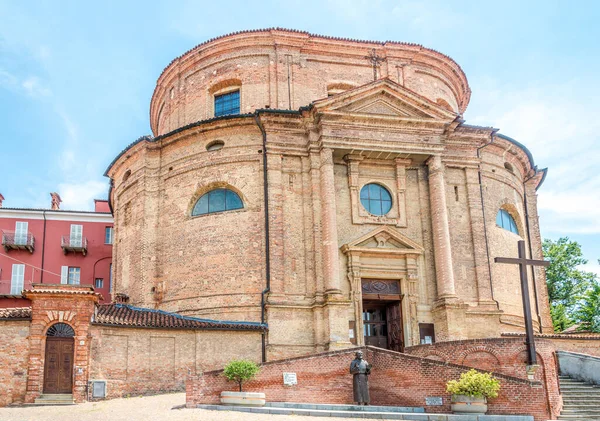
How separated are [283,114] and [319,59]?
452 centimetres

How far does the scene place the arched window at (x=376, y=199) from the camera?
2728 centimetres

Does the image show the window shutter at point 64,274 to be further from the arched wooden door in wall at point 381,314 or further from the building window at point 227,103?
the arched wooden door in wall at point 381,314

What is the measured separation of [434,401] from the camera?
1700 centimetres

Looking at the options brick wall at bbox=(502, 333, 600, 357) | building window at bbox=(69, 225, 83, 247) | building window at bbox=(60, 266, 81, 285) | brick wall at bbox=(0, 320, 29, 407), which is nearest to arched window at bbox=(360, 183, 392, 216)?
brick wall at bbox=(502, 333, 600, 357)

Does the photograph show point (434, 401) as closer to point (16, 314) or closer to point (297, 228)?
point (297, 228)

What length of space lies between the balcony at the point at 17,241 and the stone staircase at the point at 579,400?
3057cm

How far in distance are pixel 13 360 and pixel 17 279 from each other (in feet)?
66.5

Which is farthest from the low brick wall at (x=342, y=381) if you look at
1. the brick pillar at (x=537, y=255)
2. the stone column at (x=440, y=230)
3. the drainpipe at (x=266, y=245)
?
the brick pillar at (x=537, y=255)

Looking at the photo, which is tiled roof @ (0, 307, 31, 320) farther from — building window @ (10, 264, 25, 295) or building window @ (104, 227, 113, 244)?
building window @ (104, 227, 113, 244)

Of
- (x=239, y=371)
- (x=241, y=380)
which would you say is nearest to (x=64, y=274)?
(x=241, y=380)

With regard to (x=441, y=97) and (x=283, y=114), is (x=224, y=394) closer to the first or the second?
(x=283, y=114)

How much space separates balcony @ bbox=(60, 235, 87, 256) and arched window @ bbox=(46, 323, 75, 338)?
1985 centimetres

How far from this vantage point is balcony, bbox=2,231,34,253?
1538 inches

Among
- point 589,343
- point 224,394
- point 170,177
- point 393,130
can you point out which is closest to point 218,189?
point 170,177
